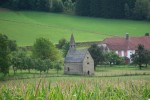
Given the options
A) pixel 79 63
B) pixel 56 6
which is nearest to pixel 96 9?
pixel 56 6

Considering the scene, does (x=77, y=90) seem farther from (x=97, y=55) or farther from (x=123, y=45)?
(x=123, y=45)

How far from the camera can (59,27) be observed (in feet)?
358

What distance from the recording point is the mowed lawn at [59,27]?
101 meters

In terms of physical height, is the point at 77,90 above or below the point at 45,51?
above

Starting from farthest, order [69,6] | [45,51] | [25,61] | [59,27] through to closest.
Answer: [69,6] → [59,27] → [45,51] → [25,61]

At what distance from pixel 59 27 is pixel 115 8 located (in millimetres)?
25701

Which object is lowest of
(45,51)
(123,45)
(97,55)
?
(123,45)

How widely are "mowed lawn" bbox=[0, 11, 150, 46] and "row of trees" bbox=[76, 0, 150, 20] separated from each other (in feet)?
10.4

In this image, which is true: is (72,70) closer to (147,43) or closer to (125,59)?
(125,59)

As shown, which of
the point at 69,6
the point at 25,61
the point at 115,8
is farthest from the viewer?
the point at 69,6

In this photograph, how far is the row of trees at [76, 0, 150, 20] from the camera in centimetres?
12219

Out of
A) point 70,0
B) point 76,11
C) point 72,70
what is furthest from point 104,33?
point 72,70

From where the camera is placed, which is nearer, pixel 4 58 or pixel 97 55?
pixel 4 58

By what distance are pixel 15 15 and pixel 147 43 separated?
128 feet
